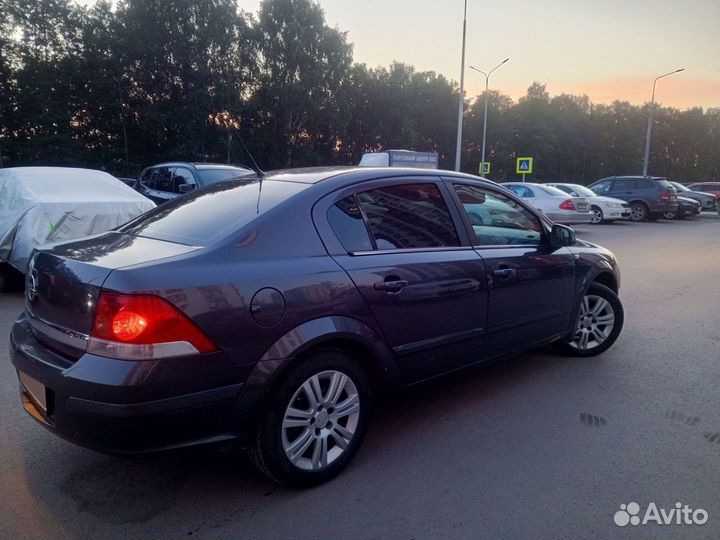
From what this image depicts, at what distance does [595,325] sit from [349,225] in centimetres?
293

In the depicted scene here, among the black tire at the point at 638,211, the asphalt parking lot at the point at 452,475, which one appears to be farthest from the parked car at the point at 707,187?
the asphalt parking lot at the point at 452,475

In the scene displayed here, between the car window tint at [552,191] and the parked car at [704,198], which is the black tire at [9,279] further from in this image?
the parked car at [704,198]

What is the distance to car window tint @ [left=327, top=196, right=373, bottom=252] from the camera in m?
2.95

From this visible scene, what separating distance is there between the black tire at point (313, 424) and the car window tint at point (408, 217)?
0.81 meters

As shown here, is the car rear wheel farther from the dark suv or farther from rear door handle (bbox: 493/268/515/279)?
rear door handle (bbox: 493/268/515/279)

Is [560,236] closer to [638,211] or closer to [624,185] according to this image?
[638,211]

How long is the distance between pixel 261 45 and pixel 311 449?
120 feet

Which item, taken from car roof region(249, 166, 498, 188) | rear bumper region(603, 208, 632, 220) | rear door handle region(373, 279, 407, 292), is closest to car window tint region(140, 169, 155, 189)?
car roof region(249, 166, 498, 188)

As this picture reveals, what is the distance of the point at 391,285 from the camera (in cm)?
300

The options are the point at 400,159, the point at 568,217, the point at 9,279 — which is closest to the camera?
the point at 9,279

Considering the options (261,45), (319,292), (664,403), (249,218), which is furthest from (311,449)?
(261,45)

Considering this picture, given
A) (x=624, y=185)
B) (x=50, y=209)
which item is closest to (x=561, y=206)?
(x=624, y=185)

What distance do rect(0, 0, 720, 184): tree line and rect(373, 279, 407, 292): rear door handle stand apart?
2262cm

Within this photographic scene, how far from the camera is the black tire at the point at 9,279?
673cm
